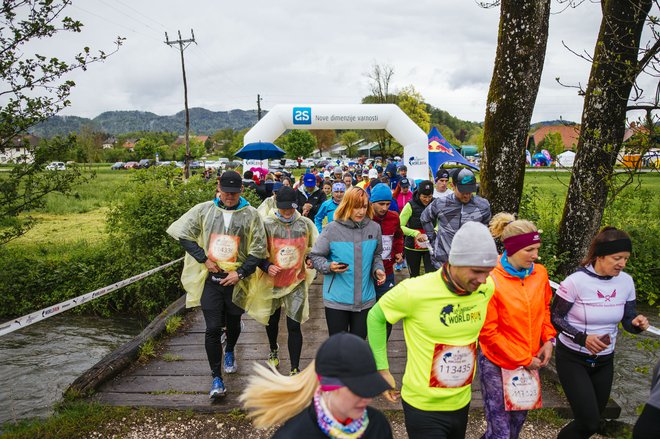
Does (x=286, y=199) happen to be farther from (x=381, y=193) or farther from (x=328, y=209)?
(x=328, y=209)

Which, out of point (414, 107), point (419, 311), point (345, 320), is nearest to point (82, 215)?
point (345, 320)

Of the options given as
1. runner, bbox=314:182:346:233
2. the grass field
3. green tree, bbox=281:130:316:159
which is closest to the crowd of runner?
runner, bbox=314:182:346:233

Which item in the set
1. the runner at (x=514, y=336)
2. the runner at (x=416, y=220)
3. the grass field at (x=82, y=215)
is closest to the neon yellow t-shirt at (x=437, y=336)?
the runner at (x=514, y=336)

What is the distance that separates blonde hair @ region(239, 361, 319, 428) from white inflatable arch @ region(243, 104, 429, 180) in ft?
51.0

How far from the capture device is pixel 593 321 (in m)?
3.10

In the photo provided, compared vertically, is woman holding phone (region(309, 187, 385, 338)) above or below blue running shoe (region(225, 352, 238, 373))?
above

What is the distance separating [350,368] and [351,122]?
1661 cm

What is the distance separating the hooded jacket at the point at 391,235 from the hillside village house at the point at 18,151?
375 centimetres

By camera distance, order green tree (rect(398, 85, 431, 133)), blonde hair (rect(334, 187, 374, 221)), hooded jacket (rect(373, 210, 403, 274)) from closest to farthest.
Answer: blonde hair (rect(334, 187, 374, 221)) < hooded jacket (rect(373, 210, 403, 274)) < green tree (rect(398, 85, 431, 133))

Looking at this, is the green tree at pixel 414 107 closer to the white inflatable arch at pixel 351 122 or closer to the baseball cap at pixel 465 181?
the white inflatable arch at pixel 351 122

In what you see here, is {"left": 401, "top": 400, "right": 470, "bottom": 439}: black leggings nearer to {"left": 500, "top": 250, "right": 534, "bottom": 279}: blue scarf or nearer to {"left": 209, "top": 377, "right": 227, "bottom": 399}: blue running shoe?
{"left": 500, "top": 250, "right": 534, "bottom": 279}: blue scarf

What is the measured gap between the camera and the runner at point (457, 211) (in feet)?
15.5

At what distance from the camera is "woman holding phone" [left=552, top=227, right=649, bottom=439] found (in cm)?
303

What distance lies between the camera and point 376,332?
8.79 feet
